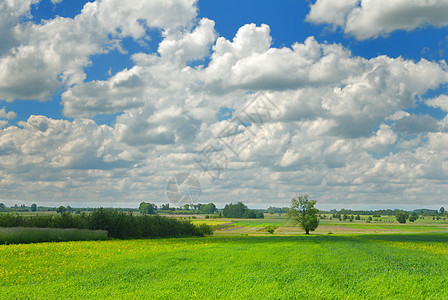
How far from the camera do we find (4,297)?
1673cm

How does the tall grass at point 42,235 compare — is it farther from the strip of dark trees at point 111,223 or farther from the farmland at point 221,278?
the farmland at point 221,278

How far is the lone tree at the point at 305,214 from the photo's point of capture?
10619 cm

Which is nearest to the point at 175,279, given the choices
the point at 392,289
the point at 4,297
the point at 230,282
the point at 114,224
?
the point at 230,282

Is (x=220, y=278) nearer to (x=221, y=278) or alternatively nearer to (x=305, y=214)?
Answer: (x=221, y=278)

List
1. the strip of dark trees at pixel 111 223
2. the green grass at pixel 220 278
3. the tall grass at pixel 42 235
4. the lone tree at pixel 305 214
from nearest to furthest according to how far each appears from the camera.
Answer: the green grass at pixel 220 278 → the tall grass at pixel 42 235 → the strip of dark trees at pixel 111 223 → the lone tree at pixel 305 214

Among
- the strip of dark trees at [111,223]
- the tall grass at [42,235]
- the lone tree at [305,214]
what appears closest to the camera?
the tall grass at [42,235]

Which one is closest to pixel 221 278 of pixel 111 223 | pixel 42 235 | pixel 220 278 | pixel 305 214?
pixel 220 278

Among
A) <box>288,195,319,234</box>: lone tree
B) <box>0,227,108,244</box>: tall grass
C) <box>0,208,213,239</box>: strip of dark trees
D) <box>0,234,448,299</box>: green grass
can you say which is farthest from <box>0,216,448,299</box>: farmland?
<box>288,195,319,234</box>: lone tree

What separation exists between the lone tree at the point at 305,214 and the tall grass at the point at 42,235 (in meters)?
63.7

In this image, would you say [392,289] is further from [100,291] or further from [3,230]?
[3,230]

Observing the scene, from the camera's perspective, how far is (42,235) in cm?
5112

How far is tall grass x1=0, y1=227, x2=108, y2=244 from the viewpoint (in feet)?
152

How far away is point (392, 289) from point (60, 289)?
17298 millimetres

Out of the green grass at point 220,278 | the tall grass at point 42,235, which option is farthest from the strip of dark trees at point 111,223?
the green grass at point 220,278
